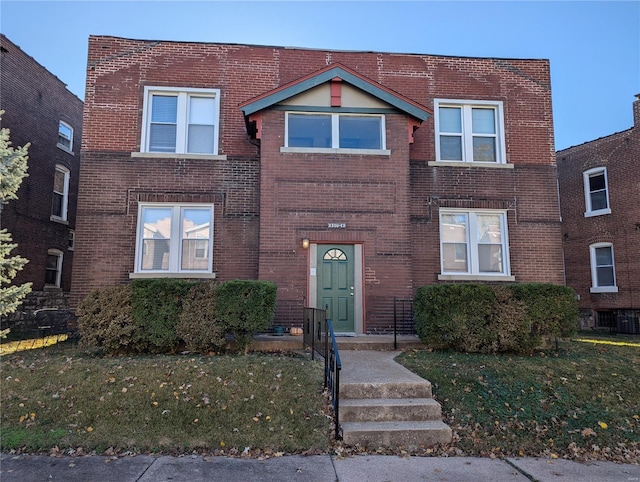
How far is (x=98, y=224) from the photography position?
10.7 meters

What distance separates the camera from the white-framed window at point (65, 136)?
17234 millimetres

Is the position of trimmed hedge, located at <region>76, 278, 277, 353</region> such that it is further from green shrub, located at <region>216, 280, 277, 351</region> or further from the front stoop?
the front stoop

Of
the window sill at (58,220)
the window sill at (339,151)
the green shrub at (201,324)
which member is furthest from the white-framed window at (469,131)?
the window sill at (58,220)

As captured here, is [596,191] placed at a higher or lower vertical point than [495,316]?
higher

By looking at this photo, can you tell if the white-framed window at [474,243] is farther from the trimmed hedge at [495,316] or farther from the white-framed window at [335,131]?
the trimmed hedge at [495,316]

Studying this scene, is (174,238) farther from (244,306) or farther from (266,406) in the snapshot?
(266,406)

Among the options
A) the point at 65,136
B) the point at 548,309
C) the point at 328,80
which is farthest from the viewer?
the point at 65,136

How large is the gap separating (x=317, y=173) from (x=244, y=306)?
13.3 ft

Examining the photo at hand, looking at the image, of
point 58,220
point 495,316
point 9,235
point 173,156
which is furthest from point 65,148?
point 495,316

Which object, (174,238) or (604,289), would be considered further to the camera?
(604,289)

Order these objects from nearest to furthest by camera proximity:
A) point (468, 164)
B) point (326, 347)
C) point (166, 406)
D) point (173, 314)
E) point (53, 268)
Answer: point (166, 406)
point (326, 347)
point (173, 314)
point (468, 164)
point (53, 268)

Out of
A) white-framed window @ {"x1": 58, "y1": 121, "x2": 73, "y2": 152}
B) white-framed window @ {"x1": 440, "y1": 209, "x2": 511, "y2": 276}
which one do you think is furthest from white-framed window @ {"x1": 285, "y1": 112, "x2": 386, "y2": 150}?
white-framed window @ {"x1": 58, "y1": 121, "x2": 73, "y2": 152}

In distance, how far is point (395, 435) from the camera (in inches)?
203

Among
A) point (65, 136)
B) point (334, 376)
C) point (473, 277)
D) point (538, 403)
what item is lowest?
point (538, 403)
